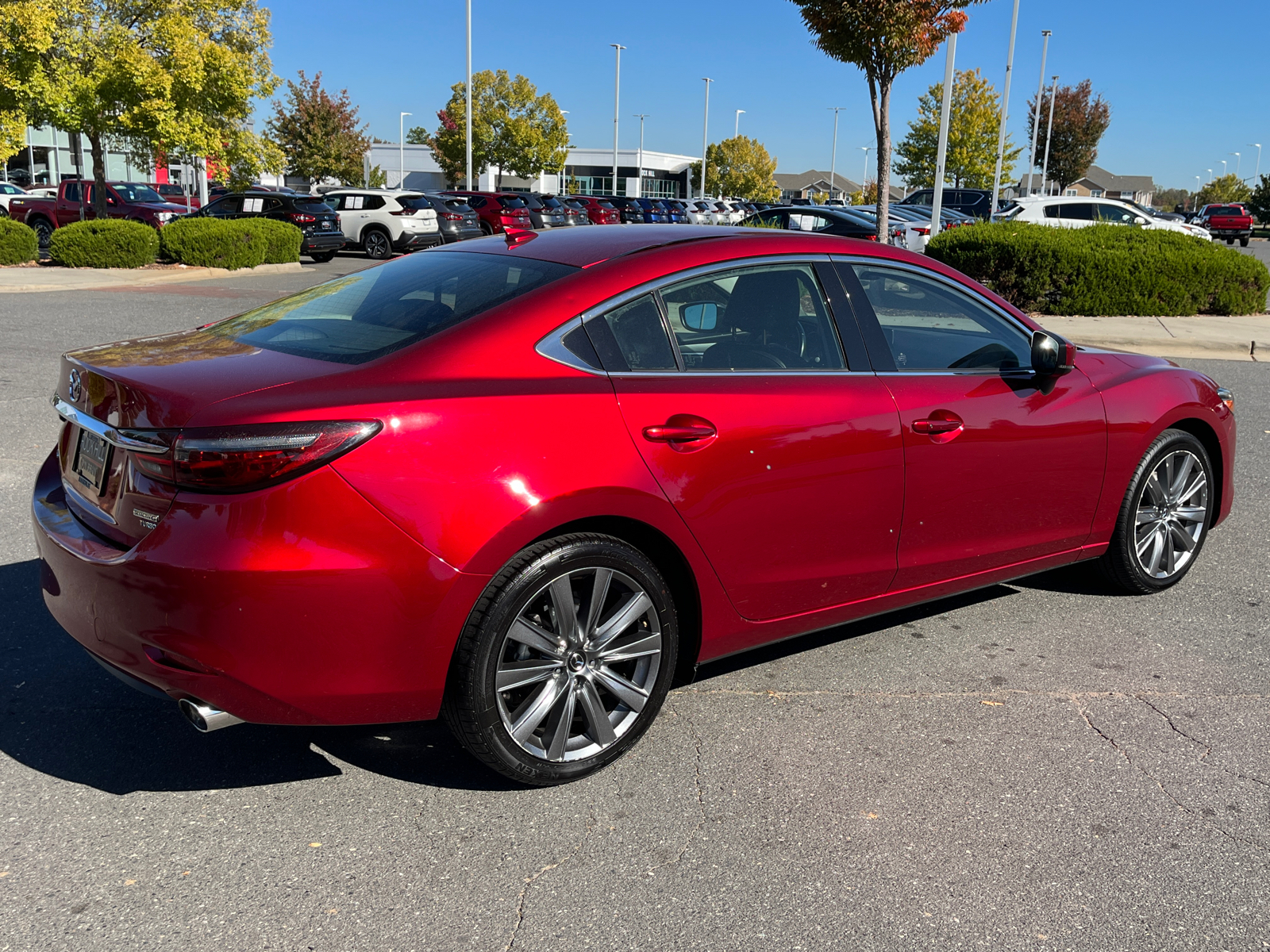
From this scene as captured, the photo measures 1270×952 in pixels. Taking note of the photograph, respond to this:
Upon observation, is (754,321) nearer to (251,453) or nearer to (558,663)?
(558,663)

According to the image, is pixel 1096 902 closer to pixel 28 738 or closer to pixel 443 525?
pixel 443 525

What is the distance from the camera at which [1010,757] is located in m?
3.47

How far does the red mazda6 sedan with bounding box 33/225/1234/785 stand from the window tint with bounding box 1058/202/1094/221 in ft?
82.2

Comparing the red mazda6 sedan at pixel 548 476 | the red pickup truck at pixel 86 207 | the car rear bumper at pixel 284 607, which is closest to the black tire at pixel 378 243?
the red pickup truck at pixel 86 207

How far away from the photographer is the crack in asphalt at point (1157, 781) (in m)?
3.03

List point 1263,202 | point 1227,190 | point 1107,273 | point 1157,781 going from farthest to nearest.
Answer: point 1227,190
point 1263,202
point 1107,273
point 1157,781

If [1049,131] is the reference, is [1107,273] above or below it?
below

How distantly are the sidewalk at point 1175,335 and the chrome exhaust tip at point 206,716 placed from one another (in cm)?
1187

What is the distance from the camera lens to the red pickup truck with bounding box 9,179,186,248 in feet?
89.8

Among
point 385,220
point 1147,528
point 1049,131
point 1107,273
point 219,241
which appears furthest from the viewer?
point 1049,131

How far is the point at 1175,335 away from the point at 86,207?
25991 mm

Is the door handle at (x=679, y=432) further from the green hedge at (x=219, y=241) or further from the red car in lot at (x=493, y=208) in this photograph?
the red car in lot at (x=493, y=208)

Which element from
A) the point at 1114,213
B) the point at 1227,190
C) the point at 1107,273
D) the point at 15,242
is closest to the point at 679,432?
the point at 1107,273

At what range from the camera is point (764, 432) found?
11.2 feet
